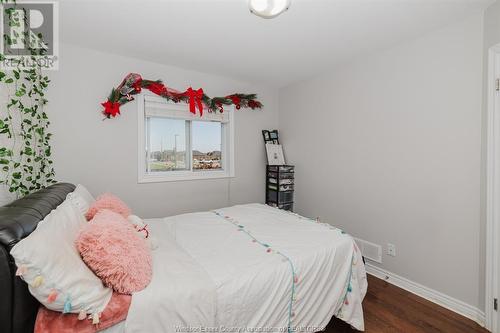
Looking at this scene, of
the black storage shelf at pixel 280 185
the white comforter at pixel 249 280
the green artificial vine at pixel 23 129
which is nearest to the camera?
the white comforter at pixel 249 280

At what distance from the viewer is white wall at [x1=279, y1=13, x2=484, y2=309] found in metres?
1.94

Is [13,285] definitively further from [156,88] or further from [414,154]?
[414,154]

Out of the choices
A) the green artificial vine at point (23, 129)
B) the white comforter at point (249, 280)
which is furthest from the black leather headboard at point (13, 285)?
the green artificial vine at point (23, 129)

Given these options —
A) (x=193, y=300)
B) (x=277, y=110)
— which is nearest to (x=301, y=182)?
(x=277, y=110)

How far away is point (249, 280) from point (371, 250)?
76.0 inches

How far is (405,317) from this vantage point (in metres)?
1.91

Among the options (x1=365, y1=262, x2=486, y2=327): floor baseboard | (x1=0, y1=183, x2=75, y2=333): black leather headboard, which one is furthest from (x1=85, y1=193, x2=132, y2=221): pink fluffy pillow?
(x1=365, y1=262, x2=486, y2=327): floor baseboard

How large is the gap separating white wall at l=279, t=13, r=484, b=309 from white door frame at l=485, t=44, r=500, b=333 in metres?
0.11

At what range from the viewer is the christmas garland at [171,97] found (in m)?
2.61

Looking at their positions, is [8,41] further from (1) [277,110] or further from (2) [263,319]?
(1) [277,110]

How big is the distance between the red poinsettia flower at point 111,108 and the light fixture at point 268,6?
181 cm

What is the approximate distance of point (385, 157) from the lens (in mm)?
2514

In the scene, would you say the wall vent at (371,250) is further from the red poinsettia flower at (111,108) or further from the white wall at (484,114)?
the red poinsettia flower at (111,108)

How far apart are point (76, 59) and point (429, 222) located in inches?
153
